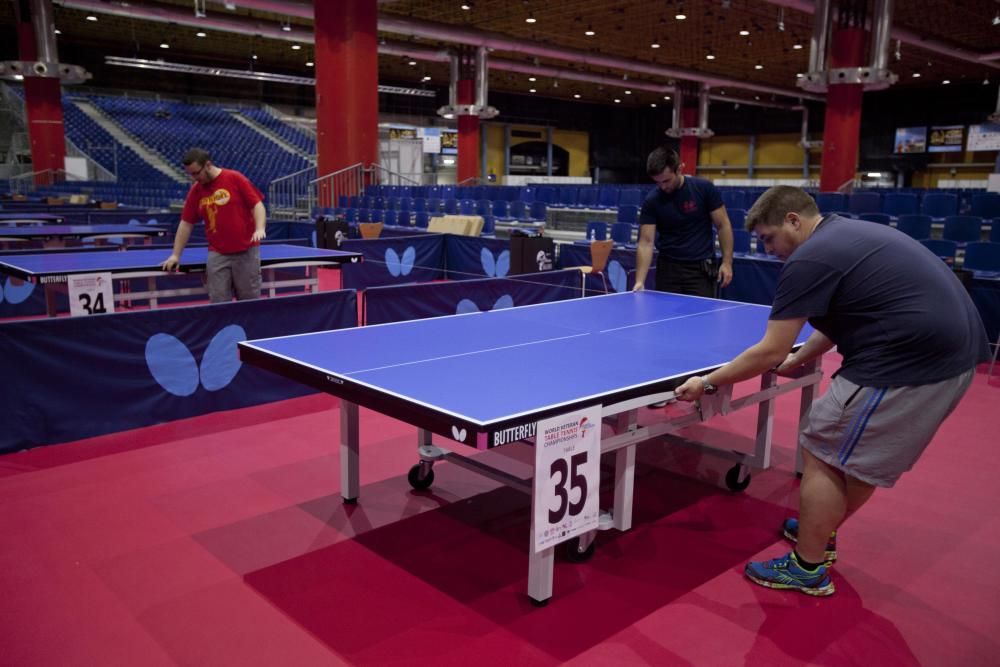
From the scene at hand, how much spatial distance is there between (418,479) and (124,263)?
4.04m

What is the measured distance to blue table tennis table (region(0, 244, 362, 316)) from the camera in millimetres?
5965

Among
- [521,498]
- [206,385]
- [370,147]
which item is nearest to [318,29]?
[370,147]

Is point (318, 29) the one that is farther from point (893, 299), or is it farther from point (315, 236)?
point (893, 299)

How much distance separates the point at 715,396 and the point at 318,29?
14.2 metres

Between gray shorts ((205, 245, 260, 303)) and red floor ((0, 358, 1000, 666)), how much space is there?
1736 millimetres

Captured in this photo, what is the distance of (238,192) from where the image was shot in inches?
228

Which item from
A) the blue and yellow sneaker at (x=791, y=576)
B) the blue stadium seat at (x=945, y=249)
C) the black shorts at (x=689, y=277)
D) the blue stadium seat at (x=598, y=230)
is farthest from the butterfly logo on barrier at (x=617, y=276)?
the blue and yellow sneaker at (x=791, y=576)

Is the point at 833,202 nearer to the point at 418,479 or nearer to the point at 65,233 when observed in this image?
the point at 418,479

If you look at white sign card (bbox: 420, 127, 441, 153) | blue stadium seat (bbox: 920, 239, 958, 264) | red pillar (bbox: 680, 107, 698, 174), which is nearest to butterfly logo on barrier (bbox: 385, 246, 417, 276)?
blue stadium seat (bbox: 920, 239, 958, 264)

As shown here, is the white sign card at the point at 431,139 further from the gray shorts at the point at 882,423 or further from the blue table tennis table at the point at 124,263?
the gray shorts at the point at 882,423

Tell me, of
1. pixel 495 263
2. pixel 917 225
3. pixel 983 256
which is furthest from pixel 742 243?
pixel 495 263

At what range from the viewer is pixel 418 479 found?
398 cm

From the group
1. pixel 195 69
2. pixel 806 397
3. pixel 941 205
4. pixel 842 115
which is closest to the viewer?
pixel 806 397

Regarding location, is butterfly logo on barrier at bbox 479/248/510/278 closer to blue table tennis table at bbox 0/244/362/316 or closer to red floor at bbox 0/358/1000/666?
blue table tennis table at bbox 0/244/362/316
